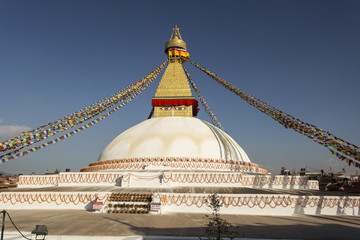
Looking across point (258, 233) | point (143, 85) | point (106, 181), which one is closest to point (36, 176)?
point (106, 181)

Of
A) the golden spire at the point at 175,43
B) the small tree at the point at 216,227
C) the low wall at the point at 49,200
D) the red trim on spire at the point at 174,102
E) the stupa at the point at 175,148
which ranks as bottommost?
the low wall at the point at 49,200

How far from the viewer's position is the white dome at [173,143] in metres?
14.2

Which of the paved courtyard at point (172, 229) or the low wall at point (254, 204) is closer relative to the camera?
the paved courtyard at point (172, 229)

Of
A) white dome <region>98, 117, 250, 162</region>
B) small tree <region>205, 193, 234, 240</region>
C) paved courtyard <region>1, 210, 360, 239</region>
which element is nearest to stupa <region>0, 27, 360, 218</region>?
white dome <region>98, 117, 250, 162</region>

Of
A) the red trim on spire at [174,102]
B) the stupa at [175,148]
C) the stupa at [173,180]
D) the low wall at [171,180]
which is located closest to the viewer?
the stupa at [173,180]

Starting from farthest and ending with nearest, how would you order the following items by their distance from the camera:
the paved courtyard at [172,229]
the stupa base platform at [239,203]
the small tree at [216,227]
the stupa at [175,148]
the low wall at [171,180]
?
1. the stupa at [175,148]
2. the low wall at [171,180]
3. the stupa base platform at [239,203]
4. the paved courtyard at [172,229]
5. the small tree at [216,227]

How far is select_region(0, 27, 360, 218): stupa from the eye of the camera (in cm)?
942

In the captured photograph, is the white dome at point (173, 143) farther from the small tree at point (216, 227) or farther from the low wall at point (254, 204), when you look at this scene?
the small tree at point (216, 227)

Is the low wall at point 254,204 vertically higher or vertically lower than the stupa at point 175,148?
lower

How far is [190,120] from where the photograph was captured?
679 inches

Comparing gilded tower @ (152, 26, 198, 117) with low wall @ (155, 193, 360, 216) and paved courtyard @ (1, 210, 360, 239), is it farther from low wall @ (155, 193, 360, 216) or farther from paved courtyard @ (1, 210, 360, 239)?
paved courtyard @ (1, 210, 360, 239)

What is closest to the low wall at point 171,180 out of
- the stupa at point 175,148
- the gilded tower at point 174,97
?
the stupa at point 175,148

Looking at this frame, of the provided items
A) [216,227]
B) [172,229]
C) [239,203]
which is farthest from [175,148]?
[216,227]

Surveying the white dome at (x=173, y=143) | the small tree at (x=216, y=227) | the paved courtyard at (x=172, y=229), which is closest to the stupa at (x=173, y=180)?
the white dome at (x=173, y=143)
